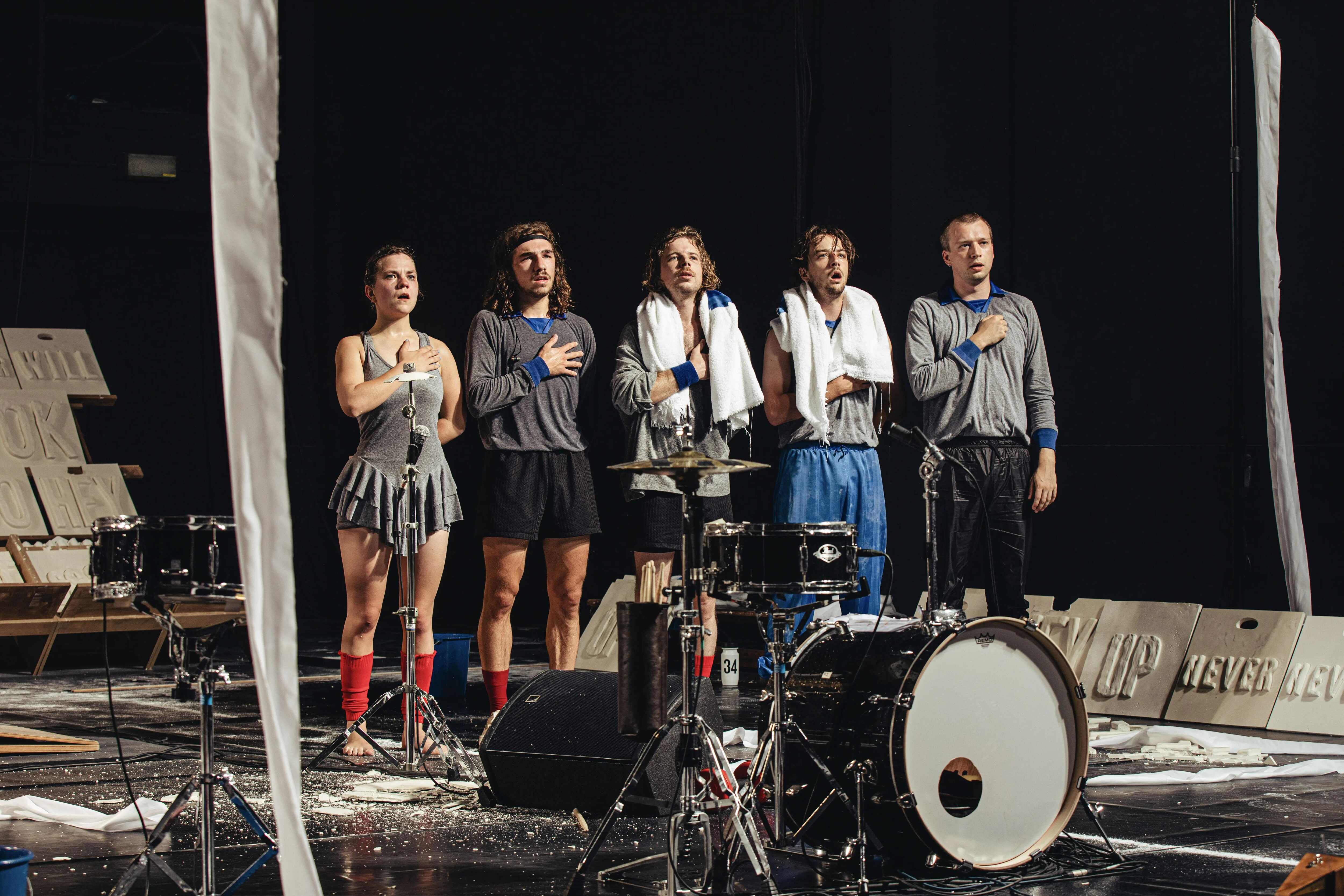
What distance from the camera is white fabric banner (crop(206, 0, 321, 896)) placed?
1.64m

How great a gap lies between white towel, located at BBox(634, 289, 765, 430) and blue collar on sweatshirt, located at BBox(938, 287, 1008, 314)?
82cm

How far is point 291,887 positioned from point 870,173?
5649 millimetres

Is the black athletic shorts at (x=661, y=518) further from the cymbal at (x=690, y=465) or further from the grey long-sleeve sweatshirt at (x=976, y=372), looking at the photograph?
the cymbal at (x=690, y=465)

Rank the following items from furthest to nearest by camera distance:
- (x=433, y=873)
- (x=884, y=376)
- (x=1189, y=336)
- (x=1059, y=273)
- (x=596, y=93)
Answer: (x=596, y=93), (x=1059, y=273), (x=1189, y=336), (x=884, y=376), (x=433, y=873)

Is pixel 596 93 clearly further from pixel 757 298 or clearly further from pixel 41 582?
pixel 41 582

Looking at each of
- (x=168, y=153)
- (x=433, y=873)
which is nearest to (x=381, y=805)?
(x=433, y=873)

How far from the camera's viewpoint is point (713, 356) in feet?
15.1

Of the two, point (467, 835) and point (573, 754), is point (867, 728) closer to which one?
point (573, 754)

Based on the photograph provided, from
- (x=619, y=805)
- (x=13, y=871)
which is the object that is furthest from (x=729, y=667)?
(x=13, y=871)

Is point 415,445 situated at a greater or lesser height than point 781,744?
greater

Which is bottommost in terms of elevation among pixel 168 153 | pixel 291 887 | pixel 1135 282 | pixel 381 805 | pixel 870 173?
pixel 381 805

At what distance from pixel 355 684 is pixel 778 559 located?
2.02 m

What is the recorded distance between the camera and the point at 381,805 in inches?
146

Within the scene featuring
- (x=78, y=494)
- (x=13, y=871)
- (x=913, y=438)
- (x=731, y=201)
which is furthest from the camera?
(x=78, y=494)
